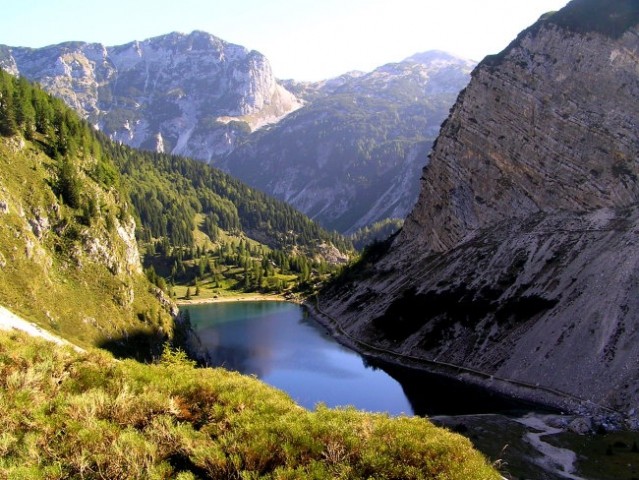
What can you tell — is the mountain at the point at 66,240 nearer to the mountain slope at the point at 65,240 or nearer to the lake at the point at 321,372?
the mountain slope at the point at 65,240

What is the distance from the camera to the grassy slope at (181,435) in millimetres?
13914

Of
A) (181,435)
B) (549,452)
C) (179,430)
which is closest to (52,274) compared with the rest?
(179,430)

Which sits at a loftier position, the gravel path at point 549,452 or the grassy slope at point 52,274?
the grassy slope at point 52,274

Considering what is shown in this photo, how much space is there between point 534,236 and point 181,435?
8747cm

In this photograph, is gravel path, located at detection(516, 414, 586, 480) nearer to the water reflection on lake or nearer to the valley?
the valley

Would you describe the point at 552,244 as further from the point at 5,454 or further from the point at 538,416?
the point at 5,454

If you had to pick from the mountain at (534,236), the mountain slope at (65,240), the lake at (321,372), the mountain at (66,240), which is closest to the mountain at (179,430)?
the lake at (321,372)

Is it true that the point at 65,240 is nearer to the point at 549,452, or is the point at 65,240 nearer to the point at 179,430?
the point at 549,452

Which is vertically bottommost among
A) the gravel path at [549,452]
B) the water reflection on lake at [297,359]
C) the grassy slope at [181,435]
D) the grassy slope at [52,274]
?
the water reflection on lake at [297,359]

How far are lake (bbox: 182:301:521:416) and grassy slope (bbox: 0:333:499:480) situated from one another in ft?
69.4

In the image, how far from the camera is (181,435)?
15523 mm

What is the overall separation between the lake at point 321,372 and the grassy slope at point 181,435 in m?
21.2

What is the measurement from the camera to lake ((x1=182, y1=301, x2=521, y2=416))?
2628 inches

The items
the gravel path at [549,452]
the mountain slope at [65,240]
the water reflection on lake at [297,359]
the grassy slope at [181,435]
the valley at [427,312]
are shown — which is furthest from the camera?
the water reflection on lake at [297,359]
